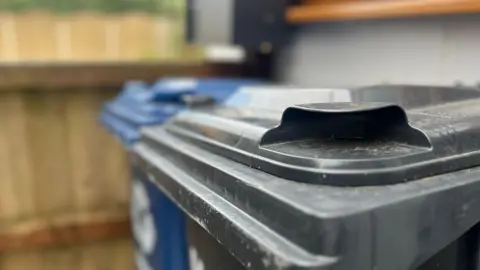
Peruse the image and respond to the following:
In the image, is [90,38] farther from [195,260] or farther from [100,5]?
[195,260]

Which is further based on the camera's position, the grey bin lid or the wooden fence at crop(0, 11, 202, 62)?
the wooden fence at crop(0, 11, 202, 62)

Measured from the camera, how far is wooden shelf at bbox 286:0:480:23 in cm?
102

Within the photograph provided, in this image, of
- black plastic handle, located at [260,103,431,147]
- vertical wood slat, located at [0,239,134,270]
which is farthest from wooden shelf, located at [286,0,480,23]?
vertical wood slat, located at [0,239,134,270]

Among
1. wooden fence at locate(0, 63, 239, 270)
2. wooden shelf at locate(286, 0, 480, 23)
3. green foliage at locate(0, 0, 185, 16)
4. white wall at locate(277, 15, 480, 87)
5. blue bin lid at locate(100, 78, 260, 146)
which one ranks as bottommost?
wooden fence at locate(0, 63, 239, 270)

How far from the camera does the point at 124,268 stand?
2.13m

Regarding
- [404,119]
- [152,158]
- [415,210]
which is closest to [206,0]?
[152,158]

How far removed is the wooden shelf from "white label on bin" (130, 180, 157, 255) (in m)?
0.63

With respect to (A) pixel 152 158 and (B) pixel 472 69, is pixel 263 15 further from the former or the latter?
(A) pixel 152 158

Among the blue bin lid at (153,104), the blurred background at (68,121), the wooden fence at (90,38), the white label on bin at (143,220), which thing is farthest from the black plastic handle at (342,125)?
the wooden fence at (90,38)

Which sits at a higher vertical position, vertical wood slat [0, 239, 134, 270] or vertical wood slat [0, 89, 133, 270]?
vertical wood slat [0, 89, 133, 270]

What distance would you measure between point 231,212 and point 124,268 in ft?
5.56

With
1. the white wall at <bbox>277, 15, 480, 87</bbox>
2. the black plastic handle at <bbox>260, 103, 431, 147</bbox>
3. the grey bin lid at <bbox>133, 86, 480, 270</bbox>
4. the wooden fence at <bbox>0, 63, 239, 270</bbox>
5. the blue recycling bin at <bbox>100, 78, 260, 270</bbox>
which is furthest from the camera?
the wooden fence at <bbox>0, 63, 239, 270</bbox>

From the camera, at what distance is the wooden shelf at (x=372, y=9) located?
1.02 meters

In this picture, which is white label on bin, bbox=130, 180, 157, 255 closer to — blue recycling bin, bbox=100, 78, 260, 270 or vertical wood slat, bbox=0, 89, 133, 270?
blue recycling bin, bbox=100, 78, 260, 270
